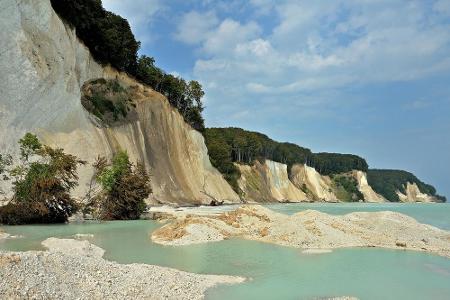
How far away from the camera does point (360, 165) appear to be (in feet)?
470

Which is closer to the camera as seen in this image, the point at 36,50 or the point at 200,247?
the point at 200,247

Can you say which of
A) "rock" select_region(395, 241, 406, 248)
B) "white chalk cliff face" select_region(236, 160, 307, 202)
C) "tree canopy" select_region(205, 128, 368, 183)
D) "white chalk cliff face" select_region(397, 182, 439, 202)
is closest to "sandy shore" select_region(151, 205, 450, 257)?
"rock" select_region(395, 241, 406, 248)

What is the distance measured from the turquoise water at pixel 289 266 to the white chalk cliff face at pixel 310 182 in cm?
9199

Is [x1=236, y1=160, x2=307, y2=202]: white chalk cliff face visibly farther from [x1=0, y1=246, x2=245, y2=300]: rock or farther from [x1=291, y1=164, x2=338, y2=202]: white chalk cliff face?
[x1=0, y1=246, x2=245, y2=300]: rock

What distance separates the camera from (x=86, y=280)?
1033 cm

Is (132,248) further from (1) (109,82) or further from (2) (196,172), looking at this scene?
(2) (196,172)

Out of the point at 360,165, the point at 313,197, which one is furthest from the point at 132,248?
the point at 360,165

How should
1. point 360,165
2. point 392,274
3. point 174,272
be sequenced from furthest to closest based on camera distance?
point 360,165
point 392,274
point 174,272

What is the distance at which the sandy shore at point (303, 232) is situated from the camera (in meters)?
21.7

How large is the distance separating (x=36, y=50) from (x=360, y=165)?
120m

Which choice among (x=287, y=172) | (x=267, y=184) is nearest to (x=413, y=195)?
(x=287, y=172)

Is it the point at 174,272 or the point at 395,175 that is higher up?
the point at 395,175

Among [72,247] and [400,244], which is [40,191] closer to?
[72,247]

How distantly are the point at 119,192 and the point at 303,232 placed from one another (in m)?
14.8
